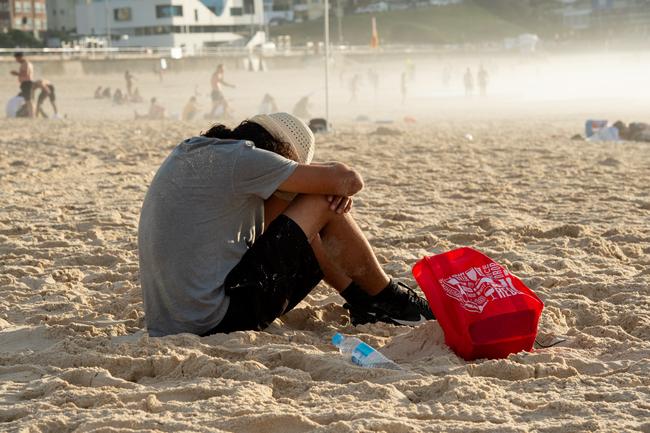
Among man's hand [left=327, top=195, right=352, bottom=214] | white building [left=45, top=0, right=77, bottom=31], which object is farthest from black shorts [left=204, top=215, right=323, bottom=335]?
white building [left=45, top=0, right=77, bottom=31]

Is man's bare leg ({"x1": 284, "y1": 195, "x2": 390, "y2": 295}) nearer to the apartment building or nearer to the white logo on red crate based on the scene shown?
the white logo on red crate

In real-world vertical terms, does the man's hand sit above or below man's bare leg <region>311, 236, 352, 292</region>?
above

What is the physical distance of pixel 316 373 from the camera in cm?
299

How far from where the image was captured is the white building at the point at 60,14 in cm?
7719

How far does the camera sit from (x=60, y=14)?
77.8 m

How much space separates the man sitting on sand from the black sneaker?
0.30 meters

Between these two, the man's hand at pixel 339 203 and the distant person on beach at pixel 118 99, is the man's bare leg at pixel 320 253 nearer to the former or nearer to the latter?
the man's hand at pixel 339 203

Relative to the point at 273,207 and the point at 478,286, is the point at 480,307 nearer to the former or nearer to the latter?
the point at 478,286

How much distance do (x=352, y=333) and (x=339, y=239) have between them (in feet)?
1.21

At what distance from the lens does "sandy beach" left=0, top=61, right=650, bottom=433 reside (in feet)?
8.43

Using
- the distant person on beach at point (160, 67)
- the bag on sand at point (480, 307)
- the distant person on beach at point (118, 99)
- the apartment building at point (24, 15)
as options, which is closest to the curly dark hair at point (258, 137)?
the bag on sand at point (480, 307)

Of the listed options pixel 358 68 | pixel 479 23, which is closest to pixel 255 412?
pixel 358 68

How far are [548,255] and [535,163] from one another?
4.56m

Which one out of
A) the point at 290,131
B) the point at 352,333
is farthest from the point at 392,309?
the point at 290,131
